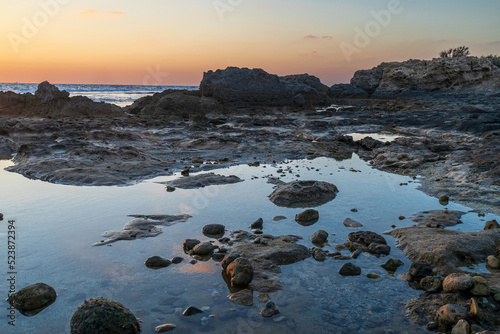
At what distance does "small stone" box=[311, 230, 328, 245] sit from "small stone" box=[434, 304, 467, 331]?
254cm

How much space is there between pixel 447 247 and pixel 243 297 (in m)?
3.34

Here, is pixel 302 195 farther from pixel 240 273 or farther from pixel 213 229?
pixel 240 273

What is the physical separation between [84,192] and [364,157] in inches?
428

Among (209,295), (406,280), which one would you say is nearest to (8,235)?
(209,295)

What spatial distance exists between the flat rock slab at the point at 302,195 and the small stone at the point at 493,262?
3.86 metres

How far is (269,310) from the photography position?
4.32 meters

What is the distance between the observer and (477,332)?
3631mm

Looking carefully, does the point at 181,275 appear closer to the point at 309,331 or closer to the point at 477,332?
the point at 309,331

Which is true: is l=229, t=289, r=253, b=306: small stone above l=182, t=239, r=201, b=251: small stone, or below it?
below

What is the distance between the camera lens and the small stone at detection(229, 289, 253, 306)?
455cm

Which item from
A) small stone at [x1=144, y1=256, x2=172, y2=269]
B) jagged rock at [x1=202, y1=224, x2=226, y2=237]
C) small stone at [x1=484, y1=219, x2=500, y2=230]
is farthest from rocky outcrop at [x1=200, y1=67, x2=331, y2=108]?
small stone at [x1=144, y1=256, x2=172, y2=269]

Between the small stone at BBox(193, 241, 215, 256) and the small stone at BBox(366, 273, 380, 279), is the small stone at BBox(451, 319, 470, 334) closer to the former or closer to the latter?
the small stone at BBox(366, 273, 380, 279)

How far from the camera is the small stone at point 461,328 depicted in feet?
12.1

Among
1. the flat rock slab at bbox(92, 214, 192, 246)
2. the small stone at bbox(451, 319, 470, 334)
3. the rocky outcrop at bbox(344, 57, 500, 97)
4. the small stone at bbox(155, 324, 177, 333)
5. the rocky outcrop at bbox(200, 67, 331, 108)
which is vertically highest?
the rocky outcrop at bbox(344, 57, 500, 97)
